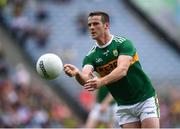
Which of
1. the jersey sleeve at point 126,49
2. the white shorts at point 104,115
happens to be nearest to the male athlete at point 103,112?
the white shorts at point 104,115

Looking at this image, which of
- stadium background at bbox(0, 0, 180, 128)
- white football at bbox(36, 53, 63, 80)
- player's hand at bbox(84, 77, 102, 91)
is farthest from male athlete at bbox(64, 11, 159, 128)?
stadium background at bbox(0, 0, 180, 128)

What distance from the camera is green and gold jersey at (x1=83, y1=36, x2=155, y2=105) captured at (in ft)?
26.9

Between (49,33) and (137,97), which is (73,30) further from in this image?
(137,97)

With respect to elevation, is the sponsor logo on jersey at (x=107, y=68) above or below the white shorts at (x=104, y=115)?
above

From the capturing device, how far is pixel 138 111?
27.9 ft

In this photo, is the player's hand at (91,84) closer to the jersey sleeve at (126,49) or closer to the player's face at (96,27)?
the jersey sleeve at (126,49)

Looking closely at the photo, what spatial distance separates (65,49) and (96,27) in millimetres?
9342

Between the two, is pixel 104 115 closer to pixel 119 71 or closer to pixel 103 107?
pixel 103 107

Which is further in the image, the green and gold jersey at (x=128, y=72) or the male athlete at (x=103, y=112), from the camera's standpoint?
the male athlete at (x=103, y=112)

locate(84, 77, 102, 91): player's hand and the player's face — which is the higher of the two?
the player's face

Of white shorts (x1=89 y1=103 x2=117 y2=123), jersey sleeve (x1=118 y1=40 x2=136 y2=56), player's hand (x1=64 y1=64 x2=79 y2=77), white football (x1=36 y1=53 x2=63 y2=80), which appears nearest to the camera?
player's hand (x1=64 y1=64 x2=79 y2=77)

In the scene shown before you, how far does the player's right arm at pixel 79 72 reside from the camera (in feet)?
24.6

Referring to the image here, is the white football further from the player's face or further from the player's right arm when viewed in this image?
the player's face

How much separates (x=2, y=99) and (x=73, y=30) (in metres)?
3.77
